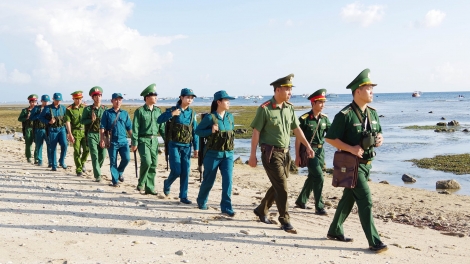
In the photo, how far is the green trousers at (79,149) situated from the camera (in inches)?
492

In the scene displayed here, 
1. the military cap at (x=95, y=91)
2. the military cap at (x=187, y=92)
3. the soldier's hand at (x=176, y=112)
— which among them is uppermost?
the military cap at (x=95, y=91)

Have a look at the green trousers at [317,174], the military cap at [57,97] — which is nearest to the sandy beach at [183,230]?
the green trousers at [317,174]

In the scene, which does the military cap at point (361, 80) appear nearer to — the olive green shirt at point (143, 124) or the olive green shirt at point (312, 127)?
the olive green shirt at point (312, 127)

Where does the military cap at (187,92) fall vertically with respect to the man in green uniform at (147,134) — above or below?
above

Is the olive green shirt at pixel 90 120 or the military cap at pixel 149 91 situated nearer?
the military cap at pixel 149 91

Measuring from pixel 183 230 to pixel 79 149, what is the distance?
667cm

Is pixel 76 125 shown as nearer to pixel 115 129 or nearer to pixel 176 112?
pixel 115 129

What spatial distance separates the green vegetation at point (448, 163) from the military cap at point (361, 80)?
13.3 meters

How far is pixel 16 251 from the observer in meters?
5.71

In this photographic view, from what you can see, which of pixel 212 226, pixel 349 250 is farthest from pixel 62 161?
pixel 349 250

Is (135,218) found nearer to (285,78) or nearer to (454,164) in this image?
(285,78)

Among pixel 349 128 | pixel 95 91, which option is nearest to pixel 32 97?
pixel 95 91

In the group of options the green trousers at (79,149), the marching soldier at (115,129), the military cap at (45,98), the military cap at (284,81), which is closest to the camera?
the military cap at (284,81)

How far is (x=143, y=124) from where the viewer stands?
959 cm
